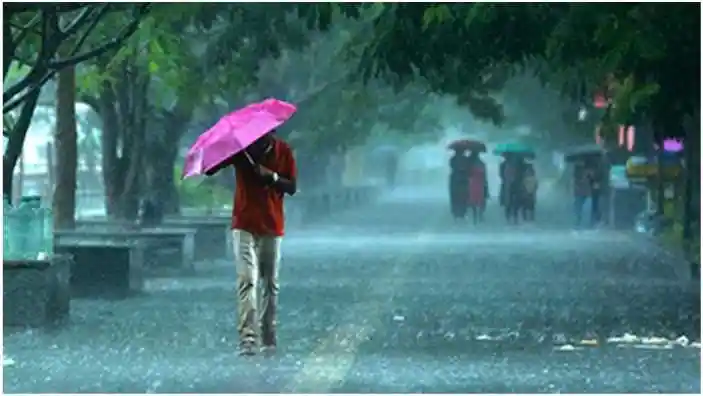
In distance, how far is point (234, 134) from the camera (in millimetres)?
13664

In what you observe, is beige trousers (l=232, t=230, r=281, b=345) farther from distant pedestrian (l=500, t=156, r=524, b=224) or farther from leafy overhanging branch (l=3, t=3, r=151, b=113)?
distant pedestrian (l=500, t=156, r=524, b=224)

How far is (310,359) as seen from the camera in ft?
47.2

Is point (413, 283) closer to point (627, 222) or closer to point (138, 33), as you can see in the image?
point (138, 33)

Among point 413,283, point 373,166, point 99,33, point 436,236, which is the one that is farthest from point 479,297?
point 373,166

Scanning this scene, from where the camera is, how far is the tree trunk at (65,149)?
28.0 m

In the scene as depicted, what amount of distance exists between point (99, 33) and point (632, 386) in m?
13.8

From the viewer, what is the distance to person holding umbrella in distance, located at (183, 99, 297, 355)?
1365 cm

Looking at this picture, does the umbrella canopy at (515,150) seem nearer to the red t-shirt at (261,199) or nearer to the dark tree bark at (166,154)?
the dark tree bark at (166,154)

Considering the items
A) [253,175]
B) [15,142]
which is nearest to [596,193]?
[15,142]

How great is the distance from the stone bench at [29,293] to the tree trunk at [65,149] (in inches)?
371

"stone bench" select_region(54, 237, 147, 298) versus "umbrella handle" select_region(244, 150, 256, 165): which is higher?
"umbrella handle" select_region(244, 150, 256, 165)

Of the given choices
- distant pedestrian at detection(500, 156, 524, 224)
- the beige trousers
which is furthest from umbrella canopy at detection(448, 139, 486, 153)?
the beige trousers

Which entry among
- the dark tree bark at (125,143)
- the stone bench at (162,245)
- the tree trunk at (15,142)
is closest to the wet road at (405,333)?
the stone bench at (162,245)

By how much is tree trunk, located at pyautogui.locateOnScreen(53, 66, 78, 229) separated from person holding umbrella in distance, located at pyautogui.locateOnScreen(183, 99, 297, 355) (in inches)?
541
